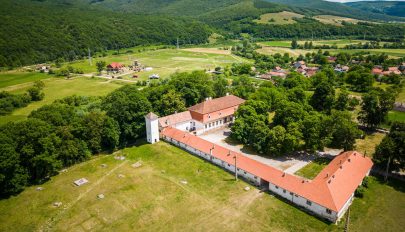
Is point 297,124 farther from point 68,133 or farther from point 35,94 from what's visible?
point 35,94

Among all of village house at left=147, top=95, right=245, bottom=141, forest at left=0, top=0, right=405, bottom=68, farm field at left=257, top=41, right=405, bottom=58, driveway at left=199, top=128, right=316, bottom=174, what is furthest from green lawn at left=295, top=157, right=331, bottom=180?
forest at left=0, top=0, right=405, bottom=68

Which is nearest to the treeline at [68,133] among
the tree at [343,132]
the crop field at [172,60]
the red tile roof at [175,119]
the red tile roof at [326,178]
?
the red tile roof at [175,119]

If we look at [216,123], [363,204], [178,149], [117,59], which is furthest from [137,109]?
[117,59]

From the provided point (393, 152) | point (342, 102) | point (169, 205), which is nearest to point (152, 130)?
point (169, 205)

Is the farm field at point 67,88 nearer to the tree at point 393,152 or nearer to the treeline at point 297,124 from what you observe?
the treeline at point 297,124

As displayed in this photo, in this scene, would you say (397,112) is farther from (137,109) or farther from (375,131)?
(137,109)
